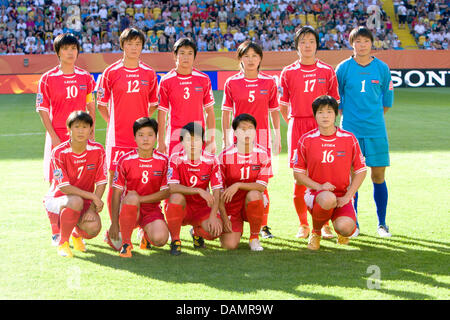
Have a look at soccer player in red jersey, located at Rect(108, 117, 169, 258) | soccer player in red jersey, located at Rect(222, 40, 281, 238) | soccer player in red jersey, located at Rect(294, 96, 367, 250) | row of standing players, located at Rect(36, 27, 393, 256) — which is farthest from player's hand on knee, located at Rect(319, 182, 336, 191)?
soccer player in red jersey, located at Rect(108, 117, 169, 258)

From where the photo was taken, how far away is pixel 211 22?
2709 centimetres

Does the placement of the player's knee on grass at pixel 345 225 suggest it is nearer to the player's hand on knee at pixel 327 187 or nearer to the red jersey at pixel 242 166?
the player's hand on knee at pixel 327 187

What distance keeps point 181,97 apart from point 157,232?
1408 millimetres

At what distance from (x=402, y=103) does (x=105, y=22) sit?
14022mm

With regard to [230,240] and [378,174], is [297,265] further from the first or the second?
[378,174]

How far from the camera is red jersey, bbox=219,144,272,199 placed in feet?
17.1

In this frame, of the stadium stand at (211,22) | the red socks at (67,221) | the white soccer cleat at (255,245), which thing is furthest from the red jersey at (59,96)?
the stadium stand at (211,22)

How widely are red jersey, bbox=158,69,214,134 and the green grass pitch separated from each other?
3.65 ft

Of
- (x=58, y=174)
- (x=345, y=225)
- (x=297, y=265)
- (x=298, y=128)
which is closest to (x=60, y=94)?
(x=58, y=174)

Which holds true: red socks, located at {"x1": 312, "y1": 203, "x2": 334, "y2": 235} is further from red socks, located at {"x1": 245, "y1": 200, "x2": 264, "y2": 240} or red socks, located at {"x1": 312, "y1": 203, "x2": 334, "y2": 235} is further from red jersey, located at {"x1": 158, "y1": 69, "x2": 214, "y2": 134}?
red jersey, located at {"x1": 158, "y1": 69, "x2": 214, "y2": 134}

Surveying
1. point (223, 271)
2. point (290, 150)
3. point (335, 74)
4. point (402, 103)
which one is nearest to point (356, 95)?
point (335, 74)

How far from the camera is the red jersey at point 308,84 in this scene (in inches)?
222

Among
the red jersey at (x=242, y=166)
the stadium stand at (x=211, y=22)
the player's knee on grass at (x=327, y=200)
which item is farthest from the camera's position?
the stadium stand at (x=211, y=22)

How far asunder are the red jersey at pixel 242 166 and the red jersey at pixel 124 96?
3.15ft
